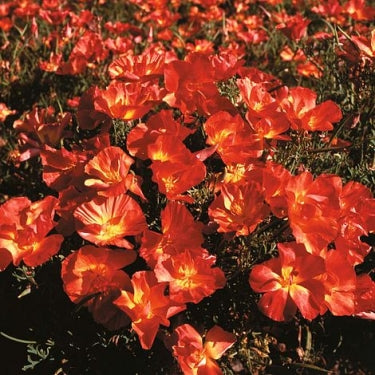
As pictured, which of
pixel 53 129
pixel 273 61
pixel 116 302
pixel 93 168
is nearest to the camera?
pixel 116 302

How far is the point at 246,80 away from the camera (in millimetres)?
1515

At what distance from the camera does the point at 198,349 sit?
47.9 inches

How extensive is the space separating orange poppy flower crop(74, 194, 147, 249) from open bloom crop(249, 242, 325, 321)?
1.02 ft

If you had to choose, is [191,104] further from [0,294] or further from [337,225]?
[0,294]

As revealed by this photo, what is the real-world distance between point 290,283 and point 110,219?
460 mm

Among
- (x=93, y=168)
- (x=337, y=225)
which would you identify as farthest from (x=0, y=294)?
(x=337, y=225)

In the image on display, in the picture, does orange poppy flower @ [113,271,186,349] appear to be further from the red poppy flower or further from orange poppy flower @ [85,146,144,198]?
the red poppy flower

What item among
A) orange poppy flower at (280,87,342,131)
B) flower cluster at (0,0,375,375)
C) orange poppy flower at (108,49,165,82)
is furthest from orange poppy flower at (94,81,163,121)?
orange poppy flower at (280,87,342,131)

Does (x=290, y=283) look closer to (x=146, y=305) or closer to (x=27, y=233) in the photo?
(x=146, y=305)

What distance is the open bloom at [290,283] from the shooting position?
1.14 m

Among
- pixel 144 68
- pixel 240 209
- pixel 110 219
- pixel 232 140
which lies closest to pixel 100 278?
pixel 110 219

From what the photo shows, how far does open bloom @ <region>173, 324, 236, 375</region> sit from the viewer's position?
3.91ft

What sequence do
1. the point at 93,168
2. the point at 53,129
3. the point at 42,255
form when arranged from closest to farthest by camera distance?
the point at 42,255 → the point at 93,168 → the point at 53,129

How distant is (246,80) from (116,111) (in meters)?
0.40
